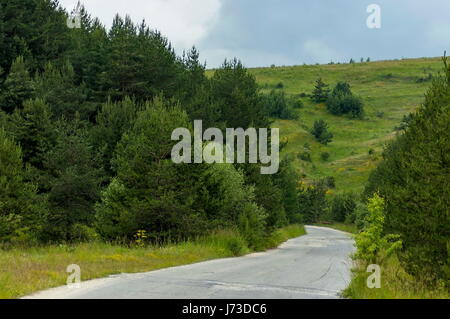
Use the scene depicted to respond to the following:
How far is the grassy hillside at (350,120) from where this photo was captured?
378 ft

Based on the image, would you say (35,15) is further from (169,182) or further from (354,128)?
(354,128)

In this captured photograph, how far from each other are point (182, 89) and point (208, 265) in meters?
36.2

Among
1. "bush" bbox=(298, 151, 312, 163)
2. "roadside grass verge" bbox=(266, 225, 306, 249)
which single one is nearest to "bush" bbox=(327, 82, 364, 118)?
"bush" bbox=(298, 151, 312, 163)

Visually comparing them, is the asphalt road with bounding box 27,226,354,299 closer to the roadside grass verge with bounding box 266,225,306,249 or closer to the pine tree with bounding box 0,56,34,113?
the roadside grass verge with bounding box 266,225,306,249

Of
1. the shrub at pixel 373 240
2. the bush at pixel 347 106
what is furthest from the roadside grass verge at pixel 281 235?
the bush at pixel 347 106

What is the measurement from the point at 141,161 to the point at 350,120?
124 m

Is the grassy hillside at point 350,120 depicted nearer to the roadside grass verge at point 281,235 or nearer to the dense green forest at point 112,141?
the roadside grass verge at point 281,235

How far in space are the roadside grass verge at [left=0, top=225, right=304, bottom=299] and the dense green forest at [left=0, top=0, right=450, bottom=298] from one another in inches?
60.4

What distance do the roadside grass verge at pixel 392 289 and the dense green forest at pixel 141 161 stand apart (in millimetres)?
316

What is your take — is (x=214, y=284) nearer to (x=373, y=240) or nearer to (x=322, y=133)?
(x=373, y=240)

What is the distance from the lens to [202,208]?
2725 centimetres

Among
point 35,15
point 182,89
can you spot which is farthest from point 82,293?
point 35,15

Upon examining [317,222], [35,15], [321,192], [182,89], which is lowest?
[317,222]
